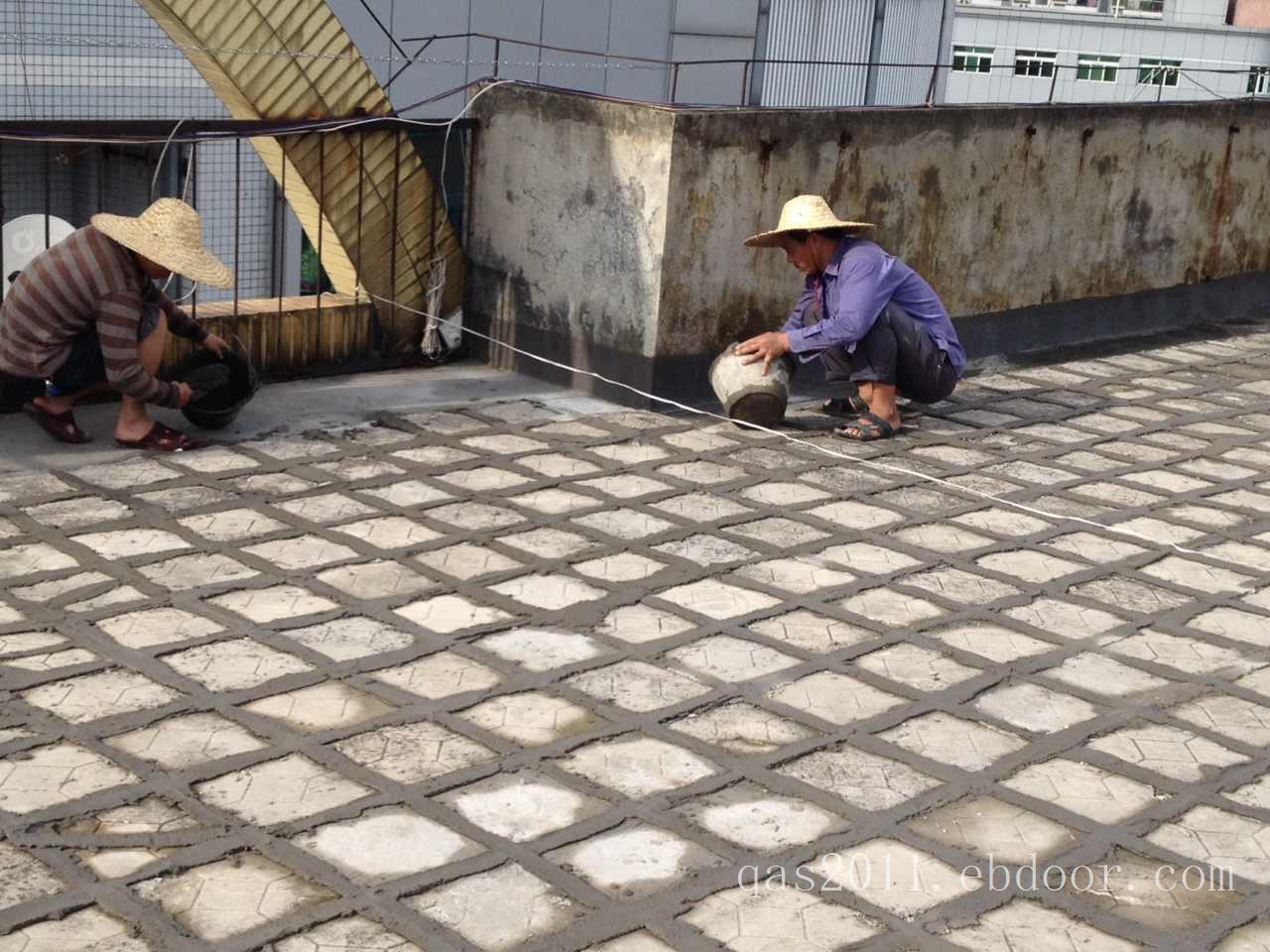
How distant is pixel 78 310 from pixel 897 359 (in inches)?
143

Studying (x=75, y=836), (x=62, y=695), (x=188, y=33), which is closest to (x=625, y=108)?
(x=188, y=33)

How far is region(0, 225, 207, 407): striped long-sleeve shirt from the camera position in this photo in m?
6.47

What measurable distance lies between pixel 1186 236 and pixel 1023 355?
6.04 ft

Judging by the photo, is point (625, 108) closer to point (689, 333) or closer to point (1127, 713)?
point (689, 333)

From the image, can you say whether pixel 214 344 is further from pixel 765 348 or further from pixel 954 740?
pixel 954 740

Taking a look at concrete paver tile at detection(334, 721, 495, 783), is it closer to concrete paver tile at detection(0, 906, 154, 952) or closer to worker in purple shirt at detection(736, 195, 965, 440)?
concrete paver tile at detection(0, 906, 154, 952)

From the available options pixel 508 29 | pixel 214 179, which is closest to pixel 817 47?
pixel 508 29


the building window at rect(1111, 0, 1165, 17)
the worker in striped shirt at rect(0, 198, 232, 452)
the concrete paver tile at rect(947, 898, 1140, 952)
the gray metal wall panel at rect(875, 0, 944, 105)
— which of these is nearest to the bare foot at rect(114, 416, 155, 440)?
the worker in striped shirt at rect(0, 198, 232, 452)

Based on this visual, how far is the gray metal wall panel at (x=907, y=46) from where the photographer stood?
2103cm

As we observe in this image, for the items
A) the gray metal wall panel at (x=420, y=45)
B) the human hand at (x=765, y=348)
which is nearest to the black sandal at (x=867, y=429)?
the human hand at (x=765, y=348)

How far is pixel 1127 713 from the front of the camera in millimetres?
4891

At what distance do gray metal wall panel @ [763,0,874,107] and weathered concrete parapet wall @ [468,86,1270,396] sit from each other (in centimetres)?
1000

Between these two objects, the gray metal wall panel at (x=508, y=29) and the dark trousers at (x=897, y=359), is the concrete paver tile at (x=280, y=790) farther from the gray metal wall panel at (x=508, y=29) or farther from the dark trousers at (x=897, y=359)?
the gray metal wall panel at (x=508, y=29)

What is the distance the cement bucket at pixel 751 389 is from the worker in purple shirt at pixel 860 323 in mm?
63
